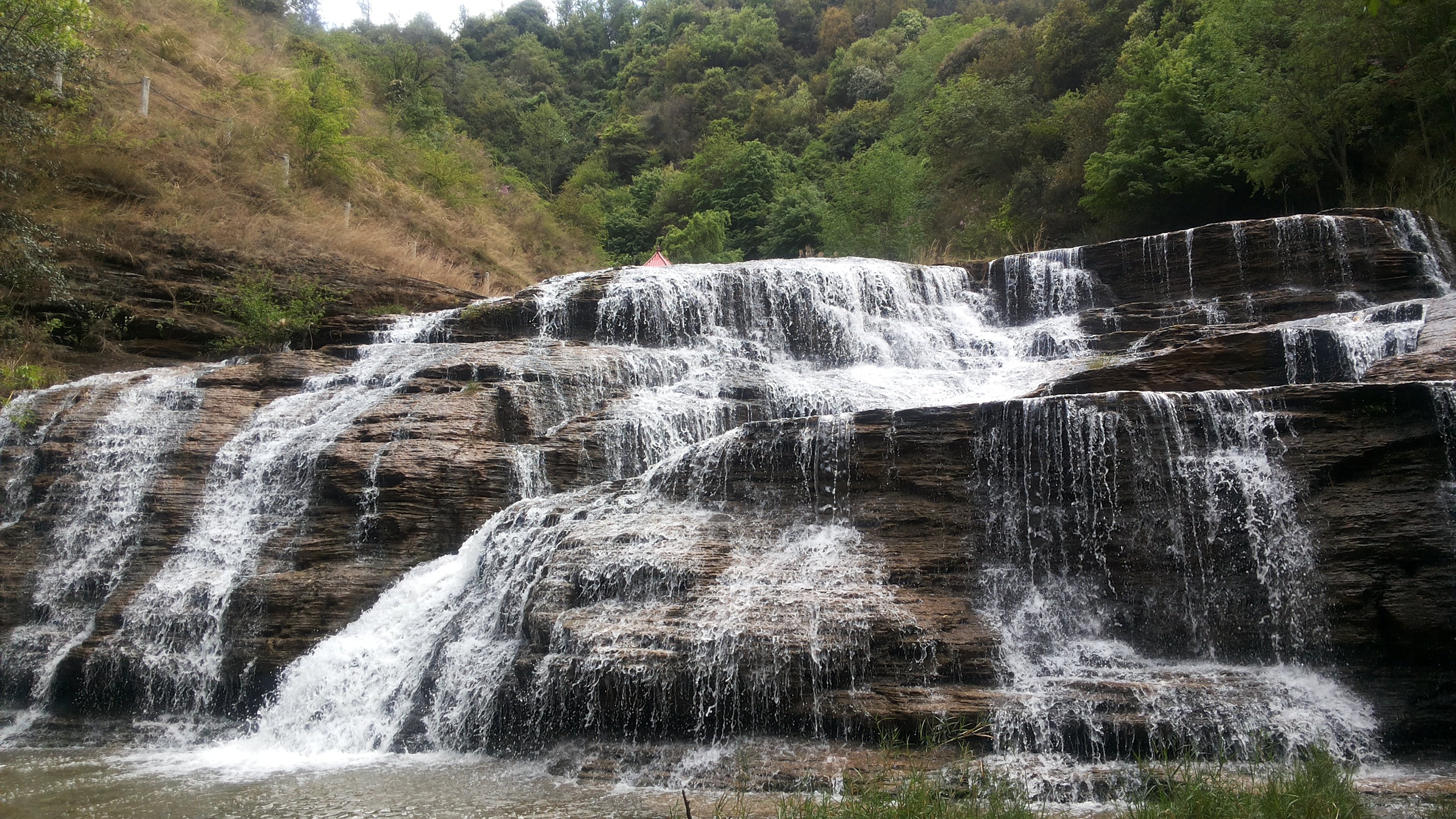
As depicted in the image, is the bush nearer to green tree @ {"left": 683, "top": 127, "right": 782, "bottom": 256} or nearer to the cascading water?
the cascading water

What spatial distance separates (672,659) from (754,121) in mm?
44145

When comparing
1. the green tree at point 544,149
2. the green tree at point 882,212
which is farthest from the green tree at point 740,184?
the green tree at point 544,149

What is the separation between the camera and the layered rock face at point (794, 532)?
7348 millimetres

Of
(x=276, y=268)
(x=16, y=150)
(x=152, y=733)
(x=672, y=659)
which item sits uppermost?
(x=16, y=150)

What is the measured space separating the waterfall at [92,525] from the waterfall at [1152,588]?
10.7m

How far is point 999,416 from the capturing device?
911 cm

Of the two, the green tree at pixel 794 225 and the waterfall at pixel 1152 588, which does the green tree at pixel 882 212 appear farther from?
the waterfall at pixel 1152 588

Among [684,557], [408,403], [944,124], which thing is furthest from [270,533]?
[944,124]

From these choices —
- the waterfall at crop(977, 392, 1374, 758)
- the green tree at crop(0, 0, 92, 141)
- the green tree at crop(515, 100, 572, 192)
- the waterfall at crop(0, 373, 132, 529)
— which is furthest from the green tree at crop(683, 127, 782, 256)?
the waterfall at crop(977, 392, 1374, 758)

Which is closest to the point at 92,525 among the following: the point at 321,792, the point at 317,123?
the point at 321,792

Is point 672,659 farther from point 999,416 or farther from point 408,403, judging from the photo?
point 408,403

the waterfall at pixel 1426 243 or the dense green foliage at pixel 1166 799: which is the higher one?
the waterfall at pixel 1426 243

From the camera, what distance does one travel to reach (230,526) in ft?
37.6

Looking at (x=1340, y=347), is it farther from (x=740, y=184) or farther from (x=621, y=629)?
(x=740, y=184)
